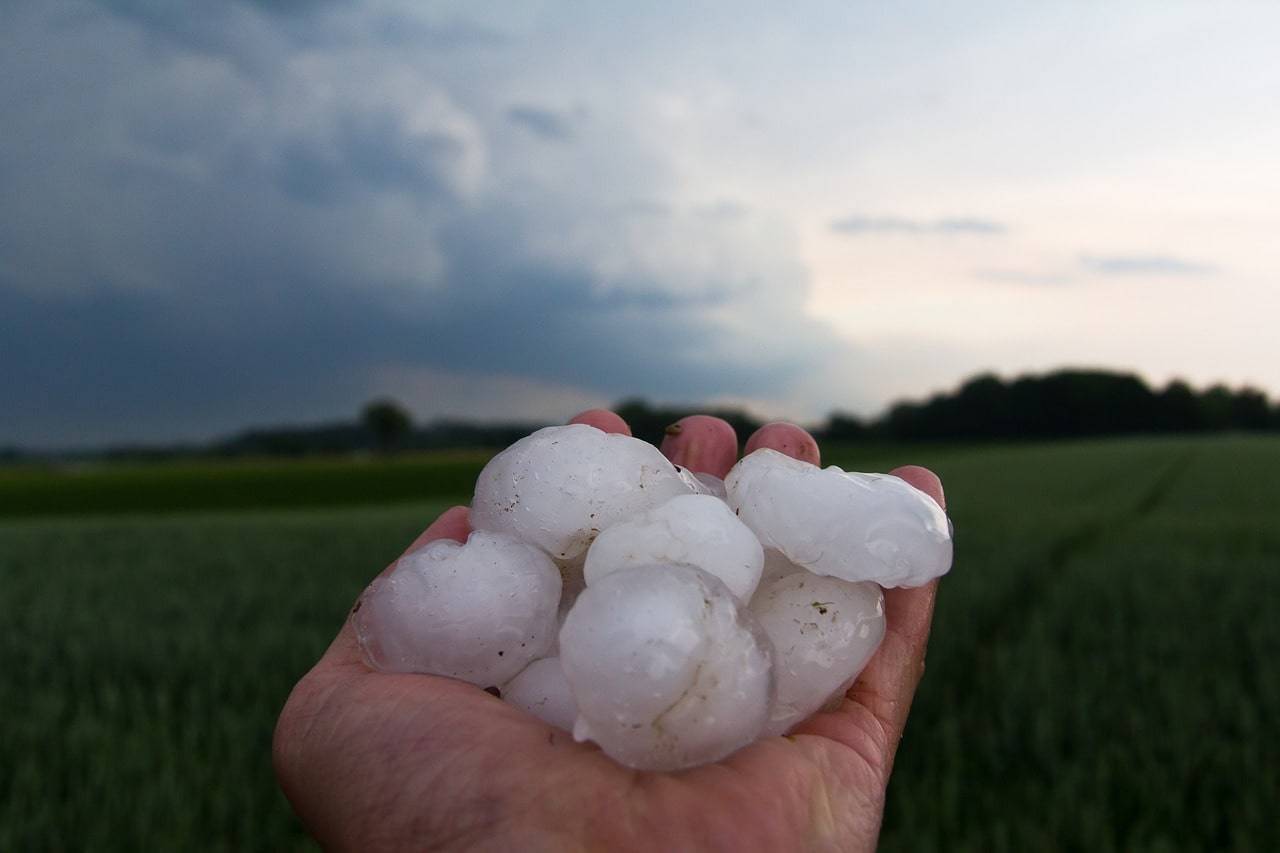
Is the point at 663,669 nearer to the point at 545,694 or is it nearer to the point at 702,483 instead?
the point at 545,694

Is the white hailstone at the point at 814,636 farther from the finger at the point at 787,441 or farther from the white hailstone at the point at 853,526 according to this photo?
the finger at the point at 787,441

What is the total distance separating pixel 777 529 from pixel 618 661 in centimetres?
53

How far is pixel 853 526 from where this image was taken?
1638 mm

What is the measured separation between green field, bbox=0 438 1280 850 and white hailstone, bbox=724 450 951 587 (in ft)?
4.55

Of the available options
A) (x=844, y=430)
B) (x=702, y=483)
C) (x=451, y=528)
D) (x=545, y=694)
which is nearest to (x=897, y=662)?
(x=702, y=483)

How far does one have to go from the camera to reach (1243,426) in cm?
6681

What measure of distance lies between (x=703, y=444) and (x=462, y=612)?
894 millimetres

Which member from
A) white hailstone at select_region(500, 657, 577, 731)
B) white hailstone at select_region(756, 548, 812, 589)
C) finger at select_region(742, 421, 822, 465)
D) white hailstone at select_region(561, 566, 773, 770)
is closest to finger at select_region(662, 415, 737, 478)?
finger at select_region(742, 421, 822, 465)

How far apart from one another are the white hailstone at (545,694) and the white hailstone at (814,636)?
0.33 meters

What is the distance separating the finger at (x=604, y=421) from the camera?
214cm

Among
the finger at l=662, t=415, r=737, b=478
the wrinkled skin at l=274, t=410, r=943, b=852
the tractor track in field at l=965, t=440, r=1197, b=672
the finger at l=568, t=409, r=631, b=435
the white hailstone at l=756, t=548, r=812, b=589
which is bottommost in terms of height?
the tractor track in field at l=965, t=440, r=1197, b=672

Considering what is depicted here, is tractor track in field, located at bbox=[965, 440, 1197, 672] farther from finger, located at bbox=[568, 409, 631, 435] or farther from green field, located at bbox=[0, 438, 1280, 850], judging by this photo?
finger, located at bbox=[568, 409, 631, 435]

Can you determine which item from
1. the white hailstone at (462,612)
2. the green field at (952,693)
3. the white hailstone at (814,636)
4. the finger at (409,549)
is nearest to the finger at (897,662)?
the white hailstone at (814,636)

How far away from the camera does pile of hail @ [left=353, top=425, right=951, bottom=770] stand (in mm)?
1299
